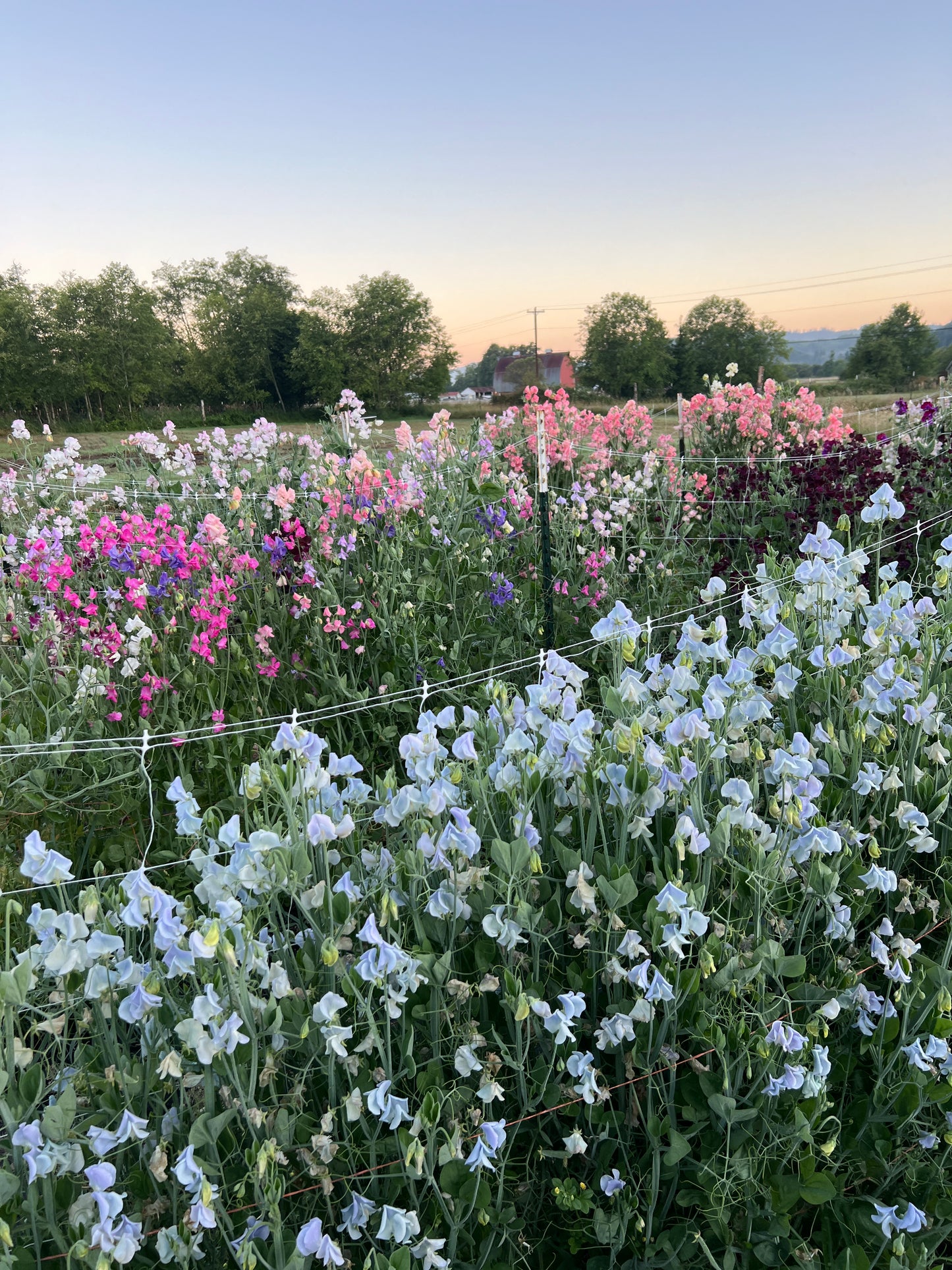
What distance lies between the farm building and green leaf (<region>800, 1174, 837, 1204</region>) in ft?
170

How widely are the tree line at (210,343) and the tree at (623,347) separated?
12724mm

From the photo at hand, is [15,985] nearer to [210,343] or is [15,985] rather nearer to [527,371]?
[210,343]

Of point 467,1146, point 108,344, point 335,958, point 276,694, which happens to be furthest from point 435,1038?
point 108,344

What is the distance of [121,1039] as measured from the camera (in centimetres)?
165

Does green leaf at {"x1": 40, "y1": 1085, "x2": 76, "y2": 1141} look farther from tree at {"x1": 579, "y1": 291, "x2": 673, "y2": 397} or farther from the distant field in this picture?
Answer: tree at {"x1": 579, "y1": 291, "x2": 673, "y2": 397}

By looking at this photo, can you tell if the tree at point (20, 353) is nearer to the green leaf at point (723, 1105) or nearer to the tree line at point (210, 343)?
the tree line at point (210, 343)

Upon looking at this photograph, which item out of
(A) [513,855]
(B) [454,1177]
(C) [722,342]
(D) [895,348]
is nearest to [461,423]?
(A) [513,855]

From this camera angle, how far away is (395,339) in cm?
4862

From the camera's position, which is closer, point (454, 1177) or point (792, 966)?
point (454, 1177)

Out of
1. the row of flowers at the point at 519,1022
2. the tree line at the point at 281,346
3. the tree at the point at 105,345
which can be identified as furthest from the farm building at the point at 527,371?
the row of flowers at the point at 519,1022

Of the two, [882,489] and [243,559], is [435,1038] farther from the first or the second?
[243,559]

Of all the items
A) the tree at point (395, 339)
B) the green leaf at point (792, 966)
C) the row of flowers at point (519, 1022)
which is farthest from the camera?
the tree at point (395, 339)

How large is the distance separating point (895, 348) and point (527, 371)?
→ 2062 cm

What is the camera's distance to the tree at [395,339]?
47.7 metres
